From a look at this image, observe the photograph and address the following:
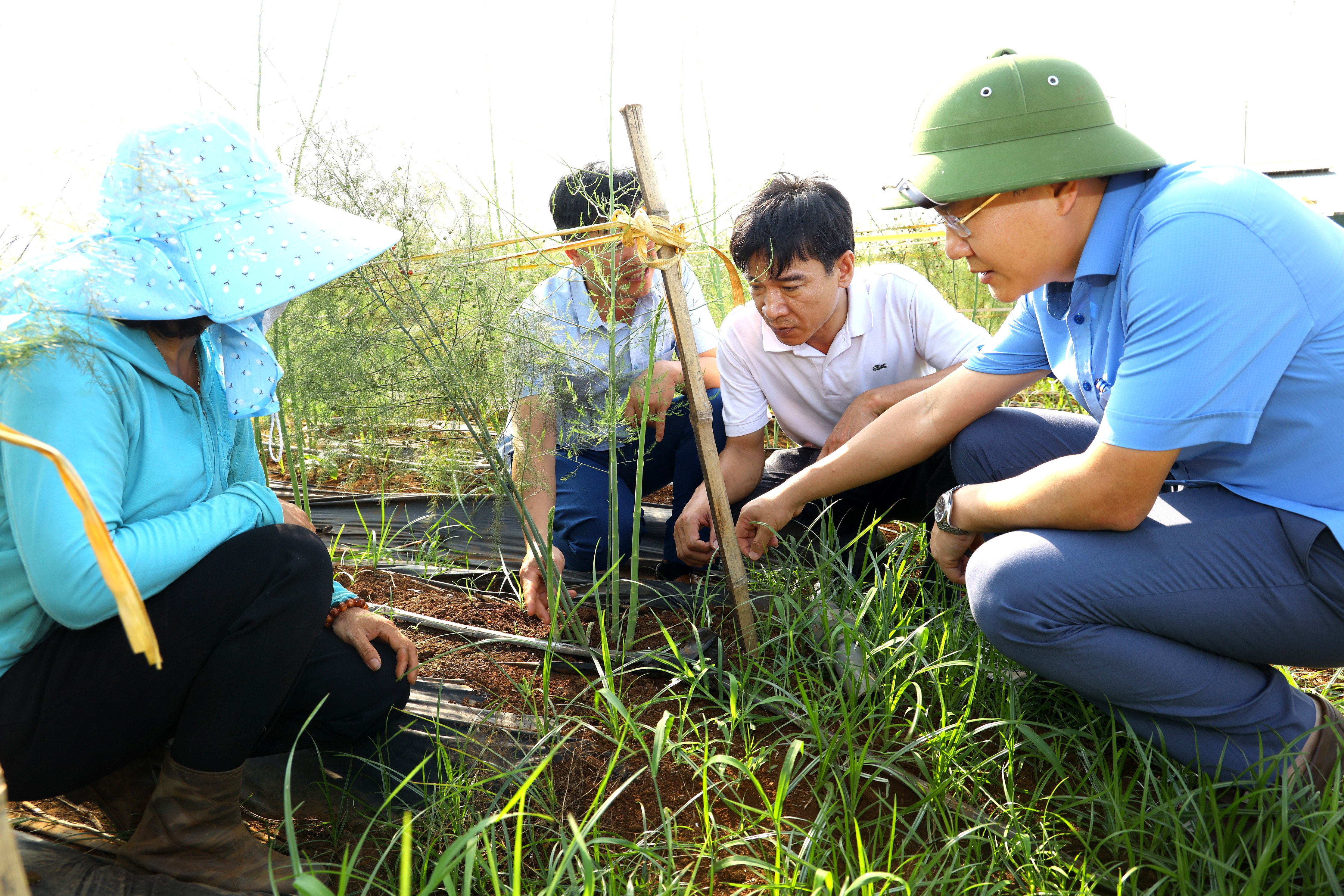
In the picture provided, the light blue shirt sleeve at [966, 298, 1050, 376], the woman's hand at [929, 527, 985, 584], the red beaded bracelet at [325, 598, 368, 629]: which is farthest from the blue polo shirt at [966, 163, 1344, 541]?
the red beaded bracelet at [325, 598, 368, 629]

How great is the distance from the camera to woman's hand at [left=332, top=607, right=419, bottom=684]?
1662 mm

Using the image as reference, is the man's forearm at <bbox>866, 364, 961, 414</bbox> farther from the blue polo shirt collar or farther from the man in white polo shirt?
the blue polo shirt collar

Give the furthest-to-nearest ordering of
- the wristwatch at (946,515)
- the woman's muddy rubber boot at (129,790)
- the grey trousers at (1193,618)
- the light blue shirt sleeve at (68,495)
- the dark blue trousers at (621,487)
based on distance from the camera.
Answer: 1. the dark blue trousers at (621,487)
2. the wristwatch at (946,515)
3. the woman's muddy rubber boot at (129,790)
4. the grey trousers at (1193,618)
5. the light blue shirt sleeve at (68,495)

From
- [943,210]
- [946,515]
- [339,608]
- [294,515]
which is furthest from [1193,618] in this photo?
[294,515]

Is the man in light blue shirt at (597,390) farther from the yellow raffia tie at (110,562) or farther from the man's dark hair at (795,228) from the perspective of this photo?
the yellow raffia tie at (110,562)

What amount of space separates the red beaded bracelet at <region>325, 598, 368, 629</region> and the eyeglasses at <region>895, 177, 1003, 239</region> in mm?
1361

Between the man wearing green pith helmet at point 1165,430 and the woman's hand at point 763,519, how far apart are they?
50cm

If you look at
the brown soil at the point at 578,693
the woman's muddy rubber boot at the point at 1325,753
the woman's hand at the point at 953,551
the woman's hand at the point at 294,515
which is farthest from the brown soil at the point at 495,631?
the woman's muddy rubber boot at the point at 1325,753

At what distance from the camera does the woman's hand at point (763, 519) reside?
6.58 ft

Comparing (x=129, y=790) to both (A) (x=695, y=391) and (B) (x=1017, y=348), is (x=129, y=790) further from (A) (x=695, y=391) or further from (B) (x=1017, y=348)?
(B) (x=1017, y=348)

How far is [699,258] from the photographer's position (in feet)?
10.8

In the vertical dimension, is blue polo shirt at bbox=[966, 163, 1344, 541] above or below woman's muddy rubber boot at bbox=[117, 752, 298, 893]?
above

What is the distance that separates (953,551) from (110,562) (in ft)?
5.14

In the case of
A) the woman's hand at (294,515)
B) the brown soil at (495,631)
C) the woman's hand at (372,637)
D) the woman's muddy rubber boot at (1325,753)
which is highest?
the woman's hand at (294,515)
